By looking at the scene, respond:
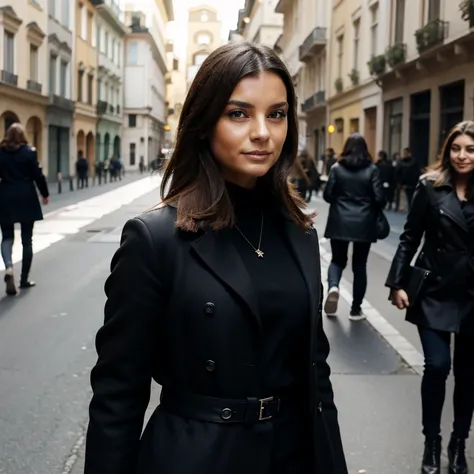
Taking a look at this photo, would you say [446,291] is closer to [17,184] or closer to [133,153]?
[17,184]

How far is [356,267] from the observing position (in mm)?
7652

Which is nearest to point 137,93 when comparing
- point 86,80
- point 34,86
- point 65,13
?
point 86,80

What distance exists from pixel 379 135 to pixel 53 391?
74.5 ft

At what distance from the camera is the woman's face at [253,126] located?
72.2 inches

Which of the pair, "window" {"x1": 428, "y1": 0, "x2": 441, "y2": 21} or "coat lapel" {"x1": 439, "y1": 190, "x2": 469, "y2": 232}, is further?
"window" {"x1": 428, "y1": 0, "x2": 441, "y2": 21}

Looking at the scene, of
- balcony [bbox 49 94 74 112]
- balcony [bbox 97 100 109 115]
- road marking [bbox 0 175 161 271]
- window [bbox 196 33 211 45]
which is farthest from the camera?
window [bbox 196 33 211 45]

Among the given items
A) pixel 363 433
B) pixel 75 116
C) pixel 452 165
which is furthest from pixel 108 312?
pixel 75 116

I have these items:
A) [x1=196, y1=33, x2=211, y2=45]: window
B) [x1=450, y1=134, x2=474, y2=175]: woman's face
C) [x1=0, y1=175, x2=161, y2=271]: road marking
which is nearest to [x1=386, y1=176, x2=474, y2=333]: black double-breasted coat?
[x1=450, y1=134, x2=474, y2=175]: woman's face

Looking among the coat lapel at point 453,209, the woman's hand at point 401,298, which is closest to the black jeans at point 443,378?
the woman's hand at point 401,298

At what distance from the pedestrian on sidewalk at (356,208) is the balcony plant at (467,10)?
32.3ft

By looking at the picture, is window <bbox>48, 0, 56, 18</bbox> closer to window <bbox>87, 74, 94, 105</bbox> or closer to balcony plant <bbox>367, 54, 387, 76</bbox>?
window <bbox>87, 74, 94, 105</bbox>

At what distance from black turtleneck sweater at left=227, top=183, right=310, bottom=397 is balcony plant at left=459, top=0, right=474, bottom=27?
1553cm

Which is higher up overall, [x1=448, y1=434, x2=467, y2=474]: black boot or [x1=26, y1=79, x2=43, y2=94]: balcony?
[x1=26, y1=79, x2=43, y2=94]: balcony

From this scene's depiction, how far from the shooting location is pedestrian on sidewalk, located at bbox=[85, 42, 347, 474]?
1.79 meters
